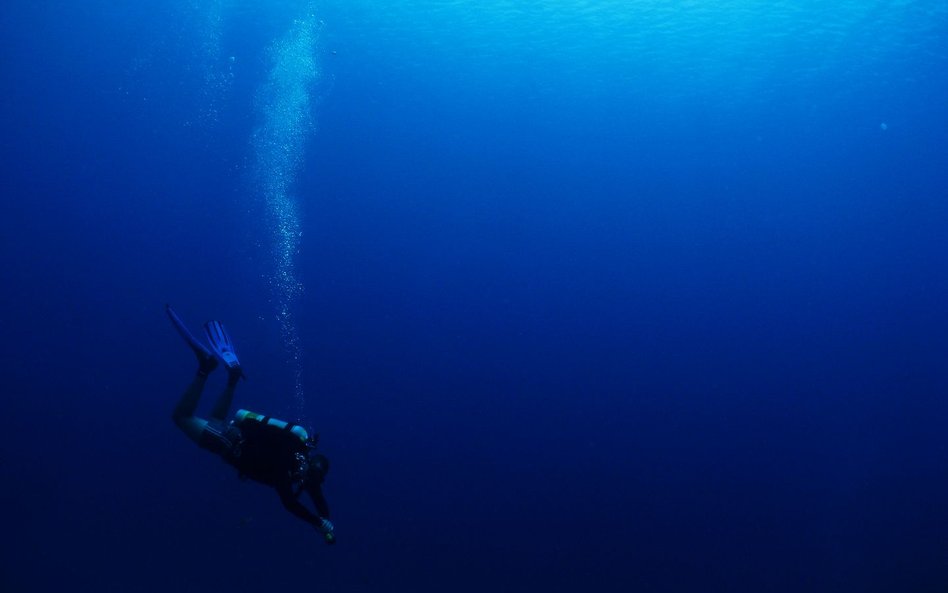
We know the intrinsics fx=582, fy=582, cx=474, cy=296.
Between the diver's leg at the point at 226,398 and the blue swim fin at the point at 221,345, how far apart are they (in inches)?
1.9

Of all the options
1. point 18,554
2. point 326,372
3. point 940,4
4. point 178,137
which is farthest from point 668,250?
point 18,554

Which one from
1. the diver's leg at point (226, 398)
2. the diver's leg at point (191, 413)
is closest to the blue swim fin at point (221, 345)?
the diver's leg at point (226, 398)

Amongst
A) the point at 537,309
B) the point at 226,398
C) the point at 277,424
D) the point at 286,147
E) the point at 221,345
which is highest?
the point at 286,147

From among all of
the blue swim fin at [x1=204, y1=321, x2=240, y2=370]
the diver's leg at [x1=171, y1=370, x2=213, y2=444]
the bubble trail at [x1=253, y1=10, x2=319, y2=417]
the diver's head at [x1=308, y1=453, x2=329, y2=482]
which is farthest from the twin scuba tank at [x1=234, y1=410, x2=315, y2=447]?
the bubble trail at [x1=253, y1=10, x2=319, y2=417]

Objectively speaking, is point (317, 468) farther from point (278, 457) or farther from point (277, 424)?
point (277, 424)

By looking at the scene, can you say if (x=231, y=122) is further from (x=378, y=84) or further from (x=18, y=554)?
(x=18, y=554)

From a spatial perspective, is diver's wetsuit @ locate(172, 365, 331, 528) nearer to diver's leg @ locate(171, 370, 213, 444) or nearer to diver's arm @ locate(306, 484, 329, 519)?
diver's arm @ locate(306, 484, 329, 519)

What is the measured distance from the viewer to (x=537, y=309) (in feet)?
31.2

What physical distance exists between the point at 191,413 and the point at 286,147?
5.57m

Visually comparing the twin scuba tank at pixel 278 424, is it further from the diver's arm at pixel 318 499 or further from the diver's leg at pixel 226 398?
the diver's leg at pixel 226 398

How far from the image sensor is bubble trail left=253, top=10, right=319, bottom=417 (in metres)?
9.11

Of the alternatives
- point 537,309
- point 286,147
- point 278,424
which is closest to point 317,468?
point 278,424

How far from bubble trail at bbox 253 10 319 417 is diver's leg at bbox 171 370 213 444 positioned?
14.7 ft

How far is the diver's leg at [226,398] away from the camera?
4.96 metres
